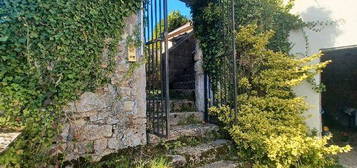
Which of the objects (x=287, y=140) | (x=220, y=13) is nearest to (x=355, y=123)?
(x=287, y=140)

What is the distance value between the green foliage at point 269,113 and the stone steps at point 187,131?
0.92ft

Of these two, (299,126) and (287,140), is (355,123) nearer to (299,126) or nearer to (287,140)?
(299,126)

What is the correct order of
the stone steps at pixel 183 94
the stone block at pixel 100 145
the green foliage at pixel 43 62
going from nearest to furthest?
1. the green foliage at pixel 43 62
2. the stone block at pixel 100 145
3. the stone steps at pixel 183 94

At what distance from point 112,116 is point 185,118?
Result: 62.5 inches

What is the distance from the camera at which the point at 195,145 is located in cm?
369

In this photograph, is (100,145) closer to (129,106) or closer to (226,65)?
(129,106)

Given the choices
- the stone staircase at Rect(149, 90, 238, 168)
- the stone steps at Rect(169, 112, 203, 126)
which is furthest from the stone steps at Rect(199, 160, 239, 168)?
the stone steps at Rect(169, 112, 203, 126)

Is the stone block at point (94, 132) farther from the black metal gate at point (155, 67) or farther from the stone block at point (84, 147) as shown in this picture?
the black metal gate at point (155, 67)

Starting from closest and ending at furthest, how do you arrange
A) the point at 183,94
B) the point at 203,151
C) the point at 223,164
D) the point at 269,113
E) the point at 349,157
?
1. the point at 223,164
2. the point at 203,151
3. the point at 269,113
4. the point at 349,157
5. the point at 183,94

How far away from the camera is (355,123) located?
7.57 metres

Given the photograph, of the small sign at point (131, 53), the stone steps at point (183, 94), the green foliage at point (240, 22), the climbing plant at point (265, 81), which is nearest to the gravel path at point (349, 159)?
the climbing plant at point (265, 81)

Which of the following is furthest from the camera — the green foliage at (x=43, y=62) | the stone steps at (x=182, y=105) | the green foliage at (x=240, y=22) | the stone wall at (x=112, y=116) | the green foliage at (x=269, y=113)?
the stone steps at (x=182, y=105)

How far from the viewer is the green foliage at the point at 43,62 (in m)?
2.45

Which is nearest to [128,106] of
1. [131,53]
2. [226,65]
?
[131,53]
